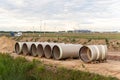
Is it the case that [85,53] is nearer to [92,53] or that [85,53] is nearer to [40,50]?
[92,53]

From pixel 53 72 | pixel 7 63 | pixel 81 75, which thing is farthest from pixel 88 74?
pixel 7 63

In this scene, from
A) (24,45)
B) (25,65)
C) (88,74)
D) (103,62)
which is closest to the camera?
(88,74)

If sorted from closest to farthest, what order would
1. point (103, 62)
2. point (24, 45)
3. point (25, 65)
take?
point (25, 65) < point (103, 62) < point (24, 45)

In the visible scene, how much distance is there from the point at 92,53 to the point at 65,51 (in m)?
2.80

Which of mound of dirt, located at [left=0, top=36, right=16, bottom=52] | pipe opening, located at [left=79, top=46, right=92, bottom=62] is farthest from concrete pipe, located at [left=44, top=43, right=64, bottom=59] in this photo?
mound of dirt, located at [left=0, top=36, right=16, bottom=52]

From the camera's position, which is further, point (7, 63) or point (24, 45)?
Result: point (24, 45)

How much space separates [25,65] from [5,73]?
1984 mm

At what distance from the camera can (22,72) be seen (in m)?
16.1

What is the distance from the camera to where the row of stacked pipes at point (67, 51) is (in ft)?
59.3

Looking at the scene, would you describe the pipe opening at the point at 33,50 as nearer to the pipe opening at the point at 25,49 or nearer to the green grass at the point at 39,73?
the pipe opening at the point at 25,49

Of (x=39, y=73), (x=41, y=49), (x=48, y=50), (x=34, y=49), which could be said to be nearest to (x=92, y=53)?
(x=39, y=73)

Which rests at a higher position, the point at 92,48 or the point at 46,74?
the point at 92,48

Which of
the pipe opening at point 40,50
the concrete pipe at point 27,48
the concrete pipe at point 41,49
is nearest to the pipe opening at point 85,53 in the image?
the concrete pipe at point 41,49

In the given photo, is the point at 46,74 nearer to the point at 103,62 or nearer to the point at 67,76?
the point at 67,76
